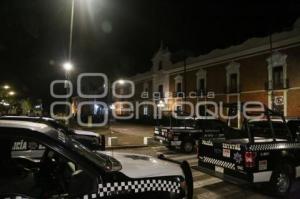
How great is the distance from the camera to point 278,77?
104ft

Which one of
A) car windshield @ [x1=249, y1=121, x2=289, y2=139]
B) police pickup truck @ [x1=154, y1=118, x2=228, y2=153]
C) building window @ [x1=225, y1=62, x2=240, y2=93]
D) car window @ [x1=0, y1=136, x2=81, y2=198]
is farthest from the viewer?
building window @ [x1=225, y1=62, x2=240, y2=93]

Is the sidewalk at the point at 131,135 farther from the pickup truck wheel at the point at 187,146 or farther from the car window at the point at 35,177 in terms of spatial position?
the car window at the point at 35,177

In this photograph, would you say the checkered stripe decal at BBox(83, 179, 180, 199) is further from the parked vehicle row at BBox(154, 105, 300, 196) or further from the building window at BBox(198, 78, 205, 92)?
the building window at BBox(198, 78, 205, 92)

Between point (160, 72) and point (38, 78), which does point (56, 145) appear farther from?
point (160, 72)

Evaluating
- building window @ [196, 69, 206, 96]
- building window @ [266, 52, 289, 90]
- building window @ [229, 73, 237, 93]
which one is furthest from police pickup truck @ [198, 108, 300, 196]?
building window @ [196, 69, 206, 96]

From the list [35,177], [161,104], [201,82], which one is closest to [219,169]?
[35,177]

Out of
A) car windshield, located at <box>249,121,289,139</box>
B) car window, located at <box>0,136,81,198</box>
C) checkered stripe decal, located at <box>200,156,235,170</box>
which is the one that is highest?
car windshield, located at <box>249,121,289,139</box>

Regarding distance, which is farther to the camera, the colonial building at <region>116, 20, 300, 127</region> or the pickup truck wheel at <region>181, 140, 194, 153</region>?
the colonial building at <region>116, 20, 300, 127</region>

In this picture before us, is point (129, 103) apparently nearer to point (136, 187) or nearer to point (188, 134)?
point (188, 134)

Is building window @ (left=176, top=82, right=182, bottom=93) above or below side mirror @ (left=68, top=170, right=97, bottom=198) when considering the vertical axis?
above

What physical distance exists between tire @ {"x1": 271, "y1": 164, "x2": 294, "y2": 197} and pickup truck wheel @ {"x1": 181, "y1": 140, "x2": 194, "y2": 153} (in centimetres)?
744

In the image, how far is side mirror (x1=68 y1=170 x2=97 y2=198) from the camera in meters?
3.07

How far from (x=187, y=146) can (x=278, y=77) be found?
2033 centimetres

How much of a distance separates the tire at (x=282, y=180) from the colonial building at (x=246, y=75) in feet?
77.7
